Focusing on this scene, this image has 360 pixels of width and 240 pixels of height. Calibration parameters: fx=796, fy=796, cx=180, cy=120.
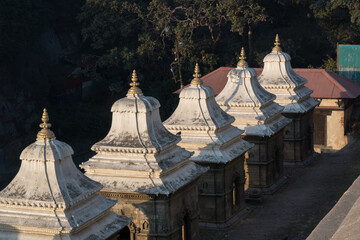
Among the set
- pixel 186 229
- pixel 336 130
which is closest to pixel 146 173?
pixel 186 229

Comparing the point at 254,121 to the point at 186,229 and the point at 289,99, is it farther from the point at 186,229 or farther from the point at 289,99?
the point at 186,229

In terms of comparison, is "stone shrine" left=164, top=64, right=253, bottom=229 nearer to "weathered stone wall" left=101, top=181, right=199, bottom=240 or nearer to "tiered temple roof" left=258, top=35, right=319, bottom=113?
"weathered stone wall" left=101, top=181, right=199, bottom=240

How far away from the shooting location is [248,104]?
3070cm

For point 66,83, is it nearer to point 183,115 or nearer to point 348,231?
point 183,115

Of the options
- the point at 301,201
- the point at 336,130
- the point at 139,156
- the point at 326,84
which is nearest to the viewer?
the point at 139,156

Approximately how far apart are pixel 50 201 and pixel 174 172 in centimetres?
522

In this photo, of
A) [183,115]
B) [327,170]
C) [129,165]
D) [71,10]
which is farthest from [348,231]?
[71,10]

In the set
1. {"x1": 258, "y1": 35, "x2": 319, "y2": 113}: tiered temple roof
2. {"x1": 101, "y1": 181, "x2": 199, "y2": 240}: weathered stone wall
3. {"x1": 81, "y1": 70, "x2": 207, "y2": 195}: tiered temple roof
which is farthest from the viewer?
{"x1": 258, "y1": 35, "x2": 319, "y2": 113}: tiered temple roof

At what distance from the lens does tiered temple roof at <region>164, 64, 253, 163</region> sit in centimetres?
2642

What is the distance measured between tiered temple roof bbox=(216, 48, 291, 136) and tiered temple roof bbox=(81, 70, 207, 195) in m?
7.42

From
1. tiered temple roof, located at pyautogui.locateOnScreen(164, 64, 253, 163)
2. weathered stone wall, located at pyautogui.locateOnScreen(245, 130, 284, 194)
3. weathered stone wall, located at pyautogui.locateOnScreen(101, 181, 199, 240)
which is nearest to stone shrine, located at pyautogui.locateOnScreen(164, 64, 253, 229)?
tiered temple roof, located at pyautogui.locateOnScreen(164, 64, 253, 163)

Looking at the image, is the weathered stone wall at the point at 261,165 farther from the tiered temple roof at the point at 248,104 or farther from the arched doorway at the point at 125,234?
the arched doorway at the point at 125,234

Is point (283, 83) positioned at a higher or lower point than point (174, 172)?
higher

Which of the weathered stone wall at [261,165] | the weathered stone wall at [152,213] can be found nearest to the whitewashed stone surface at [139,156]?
the weathered stone wall at [152,213]
